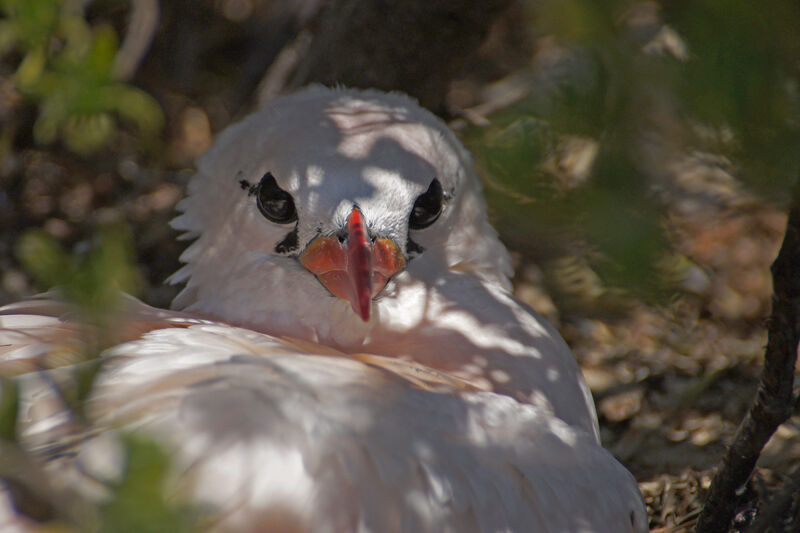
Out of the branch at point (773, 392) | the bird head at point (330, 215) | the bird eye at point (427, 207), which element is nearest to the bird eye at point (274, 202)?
the bird head at point (330, 215)

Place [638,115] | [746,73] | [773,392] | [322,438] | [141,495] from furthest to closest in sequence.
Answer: [773,392] < [322,438] < [638,115] < [746,73] < [141,495]

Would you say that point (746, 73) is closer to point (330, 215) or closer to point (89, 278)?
point (89, 278)

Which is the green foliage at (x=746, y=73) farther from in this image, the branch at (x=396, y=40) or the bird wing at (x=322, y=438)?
the branch at (x=396, y=40)

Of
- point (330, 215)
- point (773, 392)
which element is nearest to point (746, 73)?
point (773, 392)

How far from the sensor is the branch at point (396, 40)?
10.6ft

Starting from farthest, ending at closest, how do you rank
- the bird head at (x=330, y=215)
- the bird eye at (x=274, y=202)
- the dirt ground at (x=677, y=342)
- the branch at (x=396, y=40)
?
the branch at (x=396, y=40), the dirt ground at (x=677, y=342), the bird eye at (x=274, y=202), the bird head at (x=330, y=215)

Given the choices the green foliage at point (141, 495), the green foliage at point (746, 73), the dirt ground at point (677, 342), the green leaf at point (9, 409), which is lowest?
the dirt ground at point (677, 342)

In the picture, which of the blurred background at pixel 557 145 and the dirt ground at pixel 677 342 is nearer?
the blurred background at pixel 557 145

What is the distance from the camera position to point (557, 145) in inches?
43.8

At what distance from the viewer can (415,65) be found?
3.41 meters

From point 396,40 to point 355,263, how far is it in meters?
1.72

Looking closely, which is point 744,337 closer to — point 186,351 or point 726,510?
point 726,510

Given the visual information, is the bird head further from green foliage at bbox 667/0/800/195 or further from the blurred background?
green foliage at bbox 667/0/800/195

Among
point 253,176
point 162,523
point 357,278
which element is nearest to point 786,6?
point 162,523
